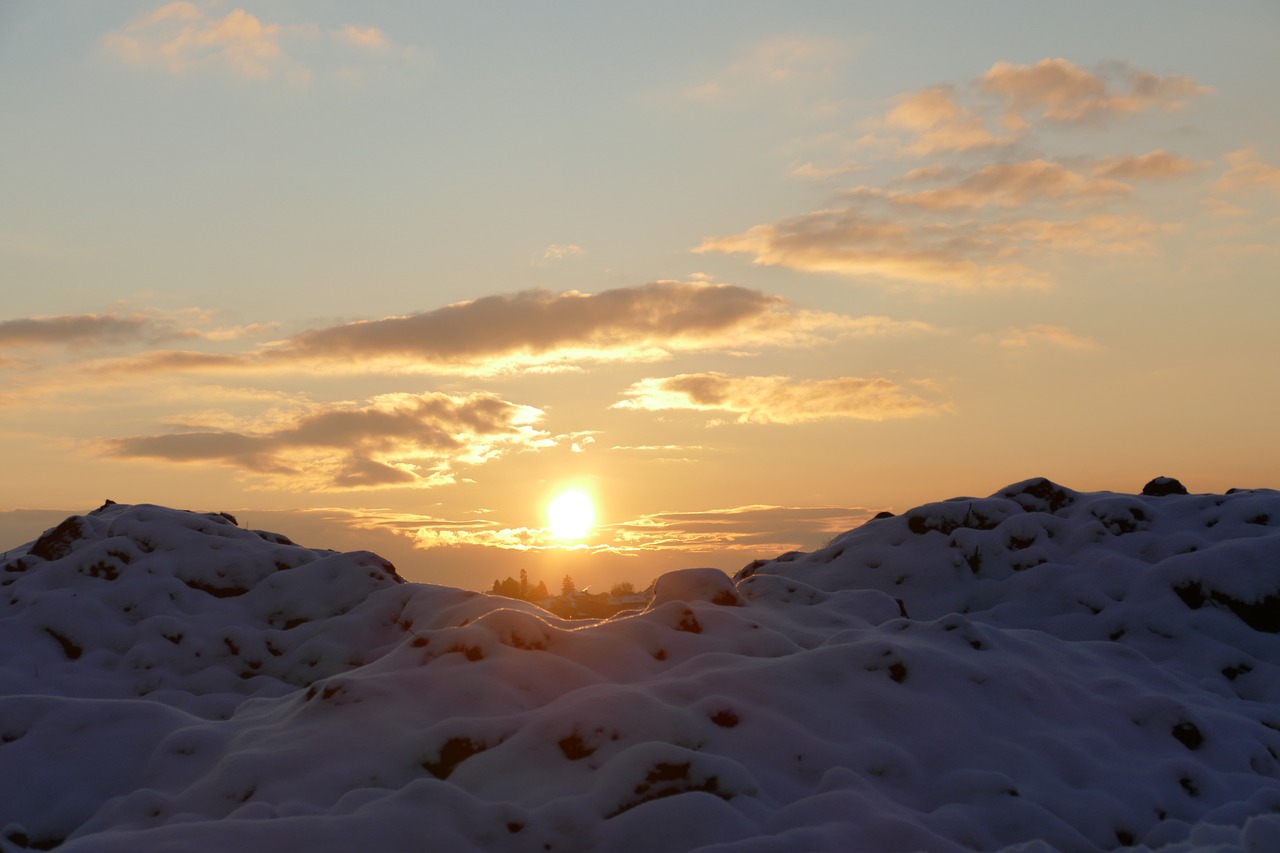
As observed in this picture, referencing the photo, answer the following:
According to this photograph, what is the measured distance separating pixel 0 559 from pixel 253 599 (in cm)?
804

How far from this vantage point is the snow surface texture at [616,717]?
1085cm

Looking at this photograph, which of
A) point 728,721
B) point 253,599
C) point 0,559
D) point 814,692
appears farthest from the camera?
point 0,559

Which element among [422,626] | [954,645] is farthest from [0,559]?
[954,645]

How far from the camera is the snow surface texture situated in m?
10.9

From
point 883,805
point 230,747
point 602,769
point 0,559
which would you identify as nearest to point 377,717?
point 230,747

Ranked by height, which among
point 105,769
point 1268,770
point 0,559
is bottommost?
point 1268,770

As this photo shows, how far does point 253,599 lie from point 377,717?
11599 mm

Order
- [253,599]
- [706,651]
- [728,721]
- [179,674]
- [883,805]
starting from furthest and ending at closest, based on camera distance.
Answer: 1. [253,599]
2. [179,674]
3. [706,651]
4. [728,721]
5. [883,805]

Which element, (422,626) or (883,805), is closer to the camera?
(883,805)

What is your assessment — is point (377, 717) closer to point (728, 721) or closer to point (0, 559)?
point (728, 721)

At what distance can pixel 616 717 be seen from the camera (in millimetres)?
12570

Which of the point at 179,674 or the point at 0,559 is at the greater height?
the point at 0,559

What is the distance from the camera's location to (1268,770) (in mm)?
14938

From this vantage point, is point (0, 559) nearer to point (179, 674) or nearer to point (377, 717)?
point (179, 674)
